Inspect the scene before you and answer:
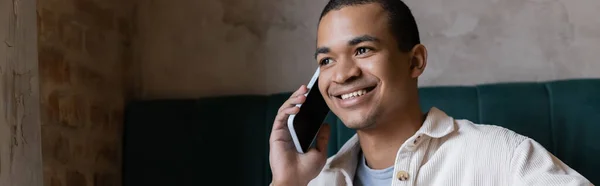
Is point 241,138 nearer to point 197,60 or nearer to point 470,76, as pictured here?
point 197,60

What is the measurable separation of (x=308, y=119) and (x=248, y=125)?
1.20 feet

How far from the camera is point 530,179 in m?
1.22

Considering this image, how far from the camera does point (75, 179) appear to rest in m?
1.71

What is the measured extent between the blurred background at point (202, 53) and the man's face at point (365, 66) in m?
0.50

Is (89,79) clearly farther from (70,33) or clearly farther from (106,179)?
(106,179)

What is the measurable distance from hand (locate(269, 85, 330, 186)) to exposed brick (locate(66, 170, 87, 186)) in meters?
0.54

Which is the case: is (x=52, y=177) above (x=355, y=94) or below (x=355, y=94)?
below

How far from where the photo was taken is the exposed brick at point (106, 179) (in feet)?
6.05

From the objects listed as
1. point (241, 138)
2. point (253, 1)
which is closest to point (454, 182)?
point (241, 138)

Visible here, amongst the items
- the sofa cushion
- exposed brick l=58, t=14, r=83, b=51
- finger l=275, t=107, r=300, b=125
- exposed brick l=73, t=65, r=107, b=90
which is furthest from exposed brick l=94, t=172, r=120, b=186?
the sofa cushion

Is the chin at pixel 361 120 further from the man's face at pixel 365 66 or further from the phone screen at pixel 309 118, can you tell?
the phone screen at pixel 309 118

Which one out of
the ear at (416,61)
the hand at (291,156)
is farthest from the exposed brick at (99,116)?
the ear at (416,61)

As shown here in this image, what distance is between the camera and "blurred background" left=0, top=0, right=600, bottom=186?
1.63m

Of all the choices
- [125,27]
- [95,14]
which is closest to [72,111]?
[95,14]
